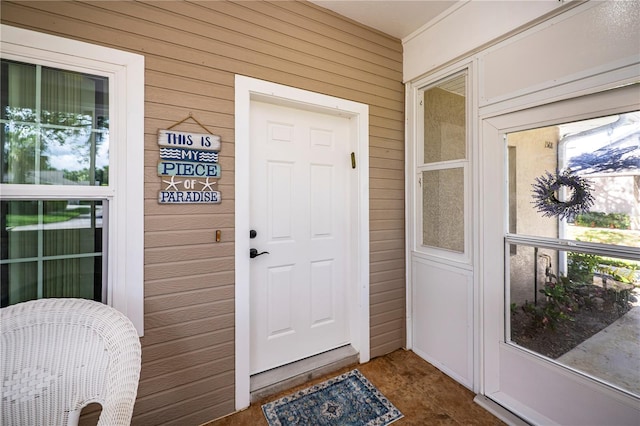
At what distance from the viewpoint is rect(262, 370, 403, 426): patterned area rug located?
1.65 m

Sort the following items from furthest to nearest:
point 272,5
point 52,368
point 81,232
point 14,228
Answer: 1. point 272,5
2. point 81,232
3. point 14,228
4. point 52,368

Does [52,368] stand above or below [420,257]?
below

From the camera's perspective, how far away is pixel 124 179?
A: 145 cm

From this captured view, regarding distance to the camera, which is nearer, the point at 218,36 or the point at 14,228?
the point at 14,228

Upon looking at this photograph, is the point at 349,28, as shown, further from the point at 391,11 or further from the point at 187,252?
the point at 187,252

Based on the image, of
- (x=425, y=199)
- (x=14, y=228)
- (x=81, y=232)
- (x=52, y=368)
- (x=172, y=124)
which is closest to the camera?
(x=52, y=368)

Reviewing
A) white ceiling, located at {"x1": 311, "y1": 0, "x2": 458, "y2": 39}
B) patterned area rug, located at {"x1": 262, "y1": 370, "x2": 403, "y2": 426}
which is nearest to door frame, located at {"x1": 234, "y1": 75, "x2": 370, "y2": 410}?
patterned area rug, located at {"x1": 262, "y1": 370, "x2": 403, "y2": 426}

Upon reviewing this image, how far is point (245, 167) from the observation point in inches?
68.9

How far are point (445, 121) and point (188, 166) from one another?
1974mm

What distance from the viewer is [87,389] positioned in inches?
42.4

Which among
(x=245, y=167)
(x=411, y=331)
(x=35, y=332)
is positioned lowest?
(x=411, y=331)

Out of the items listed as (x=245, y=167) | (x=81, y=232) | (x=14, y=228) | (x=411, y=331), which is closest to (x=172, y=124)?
(x=245, y=167)

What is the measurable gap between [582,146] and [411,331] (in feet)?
6.10

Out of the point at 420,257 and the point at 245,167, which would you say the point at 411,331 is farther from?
the point at 245,167
